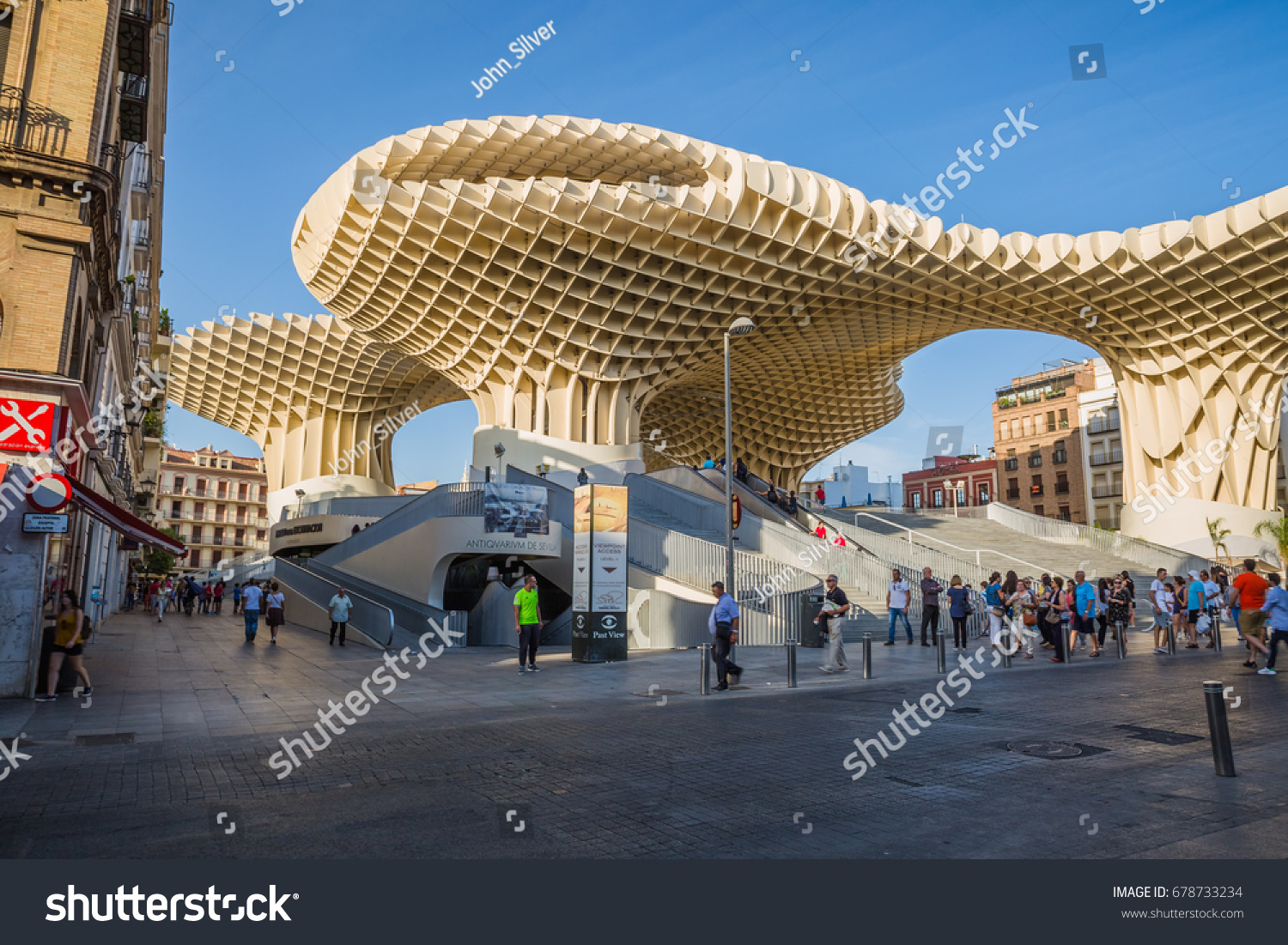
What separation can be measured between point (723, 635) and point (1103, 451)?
57959 mm

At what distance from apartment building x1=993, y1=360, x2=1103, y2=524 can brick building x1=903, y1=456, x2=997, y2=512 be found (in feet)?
8.35

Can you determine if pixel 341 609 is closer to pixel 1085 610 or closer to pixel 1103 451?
pixel 1085 610

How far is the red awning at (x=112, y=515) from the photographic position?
1131 cm

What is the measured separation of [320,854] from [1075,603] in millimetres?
14859

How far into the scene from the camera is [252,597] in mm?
20281

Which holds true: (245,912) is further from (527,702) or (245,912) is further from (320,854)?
(527,702)

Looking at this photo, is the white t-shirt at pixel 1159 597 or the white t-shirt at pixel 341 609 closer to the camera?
the white t-shirt at pixel 1159 597

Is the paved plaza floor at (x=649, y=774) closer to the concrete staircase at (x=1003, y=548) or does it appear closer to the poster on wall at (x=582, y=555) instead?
the poster on wall at (x=582, y=555)

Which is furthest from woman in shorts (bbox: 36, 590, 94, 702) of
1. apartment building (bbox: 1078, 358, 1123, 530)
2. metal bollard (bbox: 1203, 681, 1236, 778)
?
apartment building (bbox: 1078, 358, 1123, 530)

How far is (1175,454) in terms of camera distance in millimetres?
37812

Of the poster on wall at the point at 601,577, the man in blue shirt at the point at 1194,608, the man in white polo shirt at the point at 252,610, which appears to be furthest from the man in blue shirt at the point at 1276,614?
the man in white polo shirt at the point at 252,610

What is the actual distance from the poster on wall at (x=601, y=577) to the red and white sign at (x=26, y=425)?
7.92m

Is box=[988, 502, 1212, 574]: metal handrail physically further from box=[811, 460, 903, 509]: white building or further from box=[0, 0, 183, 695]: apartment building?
box=[811, 460, 903, 509]: white building

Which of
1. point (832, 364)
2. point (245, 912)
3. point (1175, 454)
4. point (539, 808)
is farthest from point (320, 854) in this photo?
point (832, 364)
